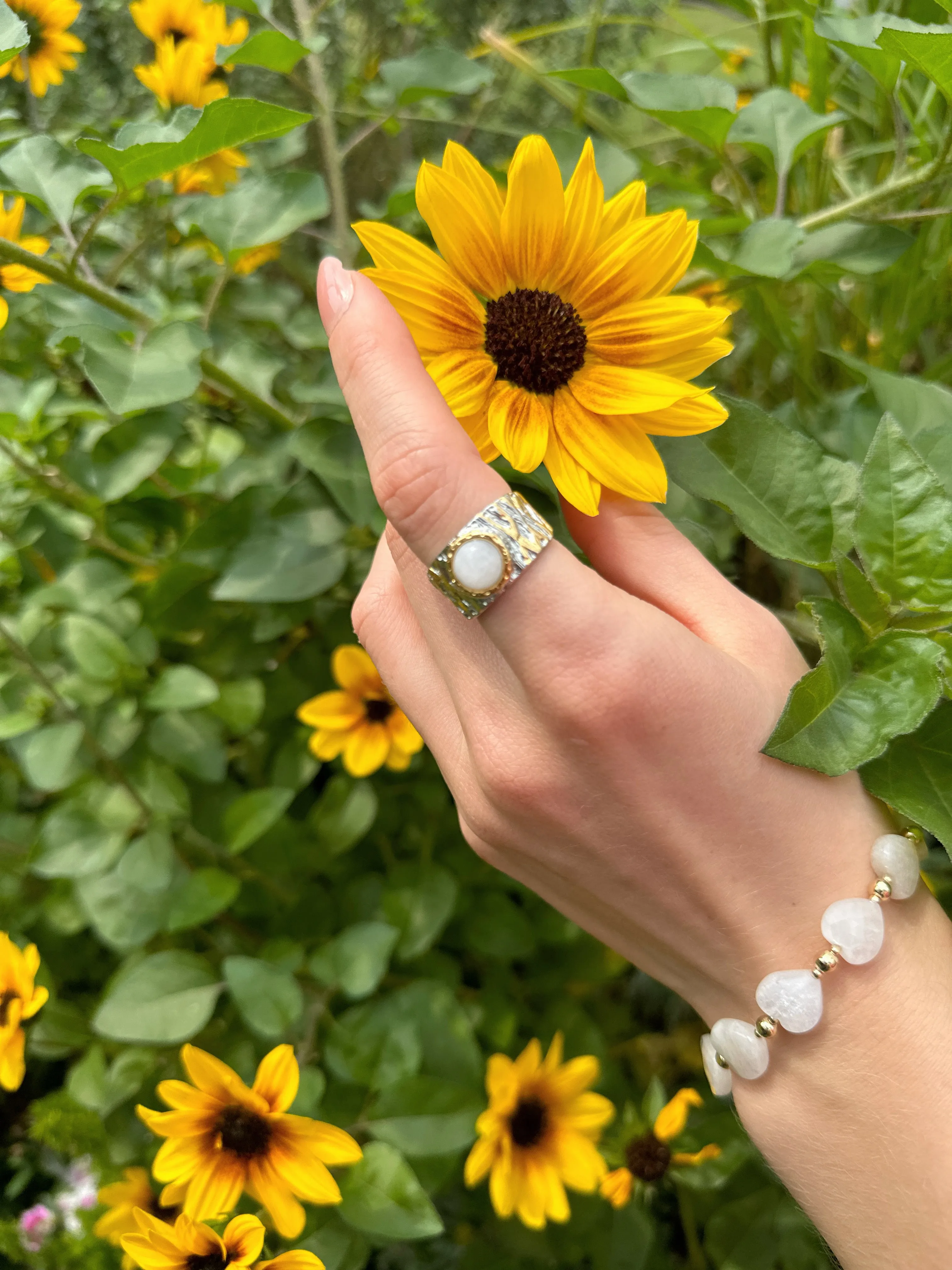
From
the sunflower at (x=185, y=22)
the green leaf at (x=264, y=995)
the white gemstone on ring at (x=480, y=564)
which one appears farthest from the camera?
the sunflower at (x=185, y=22)

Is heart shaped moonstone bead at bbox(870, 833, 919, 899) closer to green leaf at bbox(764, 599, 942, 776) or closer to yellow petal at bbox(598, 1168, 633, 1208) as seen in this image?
green leaf at bbox(764, 599, 942, 776)

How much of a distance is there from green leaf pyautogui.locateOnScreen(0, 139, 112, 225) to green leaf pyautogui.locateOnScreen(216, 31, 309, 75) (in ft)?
0.34

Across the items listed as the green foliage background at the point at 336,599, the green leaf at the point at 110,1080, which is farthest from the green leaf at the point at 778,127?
the green leaf at the point at 110,1080

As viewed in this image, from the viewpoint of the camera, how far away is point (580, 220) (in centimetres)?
40

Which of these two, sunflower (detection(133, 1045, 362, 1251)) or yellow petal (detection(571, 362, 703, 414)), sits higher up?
yellow petal (detection(571, 362, 703, 414))

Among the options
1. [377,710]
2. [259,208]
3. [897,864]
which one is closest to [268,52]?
[259,208]

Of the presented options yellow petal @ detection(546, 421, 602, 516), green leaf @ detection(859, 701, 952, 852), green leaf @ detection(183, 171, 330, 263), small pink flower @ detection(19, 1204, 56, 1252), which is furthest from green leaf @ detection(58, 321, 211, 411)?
small pink flower @ detection(19, 1204, 56, 1252)

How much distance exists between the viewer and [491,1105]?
0.61 meters

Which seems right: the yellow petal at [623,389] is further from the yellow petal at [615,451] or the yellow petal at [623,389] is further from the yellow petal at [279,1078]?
the yellow petal at [279,1078]

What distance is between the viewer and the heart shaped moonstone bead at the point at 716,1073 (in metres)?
0.45

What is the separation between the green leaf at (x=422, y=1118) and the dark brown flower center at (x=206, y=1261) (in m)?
0.15

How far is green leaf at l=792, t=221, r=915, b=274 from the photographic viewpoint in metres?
0.52

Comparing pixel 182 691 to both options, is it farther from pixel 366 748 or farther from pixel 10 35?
pixel 10 35

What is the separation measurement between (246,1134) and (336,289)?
1.56 ft
